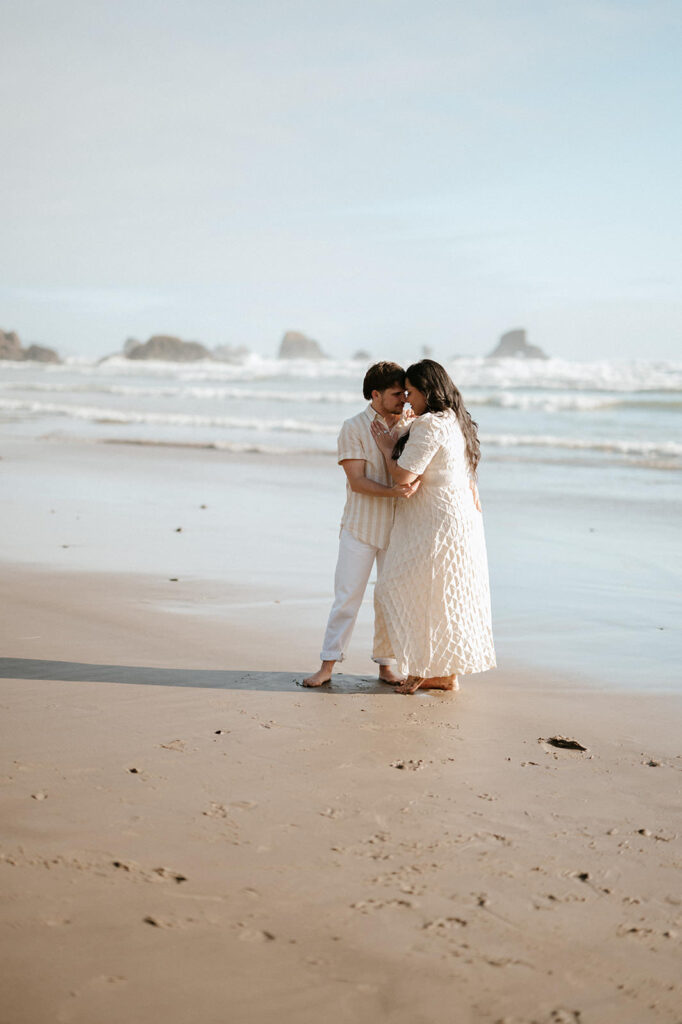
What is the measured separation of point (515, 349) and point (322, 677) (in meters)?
51.8

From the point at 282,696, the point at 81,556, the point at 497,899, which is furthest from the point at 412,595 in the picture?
the point at 81,556

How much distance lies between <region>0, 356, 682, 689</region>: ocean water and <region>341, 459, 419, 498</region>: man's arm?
130 centimetres

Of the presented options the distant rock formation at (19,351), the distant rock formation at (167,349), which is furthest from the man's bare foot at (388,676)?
the distant rock formation at (19,351)

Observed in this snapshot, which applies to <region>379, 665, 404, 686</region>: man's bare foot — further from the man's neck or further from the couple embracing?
the man's neck

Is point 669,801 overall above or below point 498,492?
below

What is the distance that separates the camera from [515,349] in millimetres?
54938

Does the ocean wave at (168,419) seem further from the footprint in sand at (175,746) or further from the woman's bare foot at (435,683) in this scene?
the footprint in sand at (175,746)

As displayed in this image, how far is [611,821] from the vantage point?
3.42 metres

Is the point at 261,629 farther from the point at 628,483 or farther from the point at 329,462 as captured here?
the point at 329,462

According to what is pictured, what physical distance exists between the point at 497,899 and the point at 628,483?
36.2ft

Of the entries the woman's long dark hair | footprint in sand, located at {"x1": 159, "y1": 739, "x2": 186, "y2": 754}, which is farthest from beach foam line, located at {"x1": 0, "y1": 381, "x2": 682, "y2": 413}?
footprint in sand, located at {"x1": 159, "y1": 739, "x2": 186, "y2": 754}

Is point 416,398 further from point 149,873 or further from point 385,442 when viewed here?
point 149,873

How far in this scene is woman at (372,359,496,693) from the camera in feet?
15.8

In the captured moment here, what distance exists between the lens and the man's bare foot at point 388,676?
5070 millimetres
